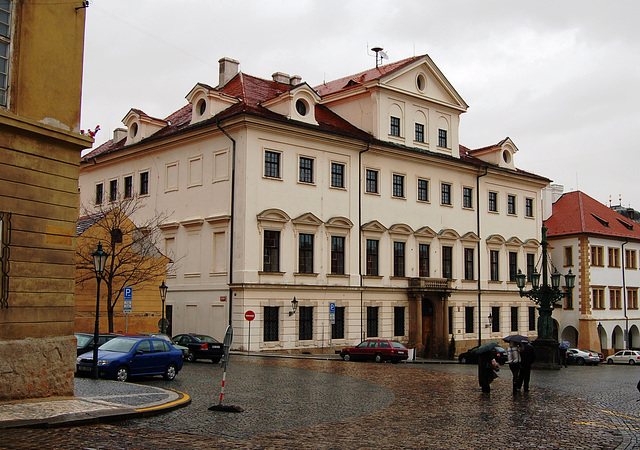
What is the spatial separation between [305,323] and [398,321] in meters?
7.74

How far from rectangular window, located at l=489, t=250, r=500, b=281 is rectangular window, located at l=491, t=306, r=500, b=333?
7.01 ft

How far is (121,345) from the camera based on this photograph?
22.6 meters

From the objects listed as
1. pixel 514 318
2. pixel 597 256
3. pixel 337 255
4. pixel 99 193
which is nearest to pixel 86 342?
pixel 337 255

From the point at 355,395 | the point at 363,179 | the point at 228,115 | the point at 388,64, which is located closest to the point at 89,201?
the point at 228,115

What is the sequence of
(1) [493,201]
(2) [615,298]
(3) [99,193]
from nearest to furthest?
(3) [99,193] → (1) [493,201] → (2) [615,298]

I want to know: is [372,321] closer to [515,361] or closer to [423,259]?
[423,259]

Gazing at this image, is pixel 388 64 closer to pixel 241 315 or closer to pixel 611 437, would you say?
pixel 241 315

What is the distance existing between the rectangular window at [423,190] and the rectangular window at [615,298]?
2494cm

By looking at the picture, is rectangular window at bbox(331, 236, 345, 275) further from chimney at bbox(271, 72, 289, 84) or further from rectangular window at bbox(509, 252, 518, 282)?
rectangular window at bbox(509, 252, 518, 282)

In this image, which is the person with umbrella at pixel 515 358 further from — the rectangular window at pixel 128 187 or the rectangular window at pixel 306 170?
the rectangular window at pixel 128 187

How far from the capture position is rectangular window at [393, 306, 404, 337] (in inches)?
1786

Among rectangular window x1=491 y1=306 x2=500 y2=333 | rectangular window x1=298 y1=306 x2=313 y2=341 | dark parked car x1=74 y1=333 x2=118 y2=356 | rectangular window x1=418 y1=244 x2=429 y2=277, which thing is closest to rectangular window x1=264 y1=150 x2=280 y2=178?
rectangular window x1=298 y1=306 x2=313 y2=341

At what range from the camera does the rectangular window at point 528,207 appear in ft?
186

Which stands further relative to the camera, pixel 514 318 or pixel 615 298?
pixel 615 298
